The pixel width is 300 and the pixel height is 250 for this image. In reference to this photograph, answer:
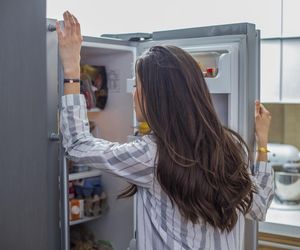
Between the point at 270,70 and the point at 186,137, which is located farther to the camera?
the point at 270,70

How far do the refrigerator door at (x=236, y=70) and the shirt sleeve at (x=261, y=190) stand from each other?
154mm

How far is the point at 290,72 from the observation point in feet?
7.91

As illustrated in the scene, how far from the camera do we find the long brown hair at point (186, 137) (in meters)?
1.11

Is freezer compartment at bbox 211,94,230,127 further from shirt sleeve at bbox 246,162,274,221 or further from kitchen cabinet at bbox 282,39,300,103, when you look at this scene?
kitchen cabinet at bbox 282,39,300,103

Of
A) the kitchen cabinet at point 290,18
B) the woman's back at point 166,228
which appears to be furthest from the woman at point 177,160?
the kitchen cabinet at point 290,18

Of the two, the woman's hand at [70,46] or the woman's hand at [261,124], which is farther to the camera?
the woman's hand at [261,124]

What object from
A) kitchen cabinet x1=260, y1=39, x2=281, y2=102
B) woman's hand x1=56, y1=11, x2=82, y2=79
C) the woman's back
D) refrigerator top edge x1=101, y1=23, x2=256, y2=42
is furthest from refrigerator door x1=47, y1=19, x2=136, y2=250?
kitchen cabinet x1=260, y1=39, x2=281, y2=102

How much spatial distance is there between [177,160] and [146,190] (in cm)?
14

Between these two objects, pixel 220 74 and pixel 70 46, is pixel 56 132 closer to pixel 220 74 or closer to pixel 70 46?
pixel 70 46

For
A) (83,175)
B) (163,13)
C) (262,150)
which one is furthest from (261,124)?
(163,13)

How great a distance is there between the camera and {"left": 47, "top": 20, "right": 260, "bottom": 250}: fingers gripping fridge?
1.47 m

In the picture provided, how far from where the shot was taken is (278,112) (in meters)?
2.73

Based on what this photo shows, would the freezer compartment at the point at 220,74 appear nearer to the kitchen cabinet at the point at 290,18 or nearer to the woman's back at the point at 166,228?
the woman's back at the point at 166,228

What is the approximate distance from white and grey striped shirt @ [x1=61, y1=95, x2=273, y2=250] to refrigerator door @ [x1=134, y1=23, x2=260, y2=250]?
0.41 m
